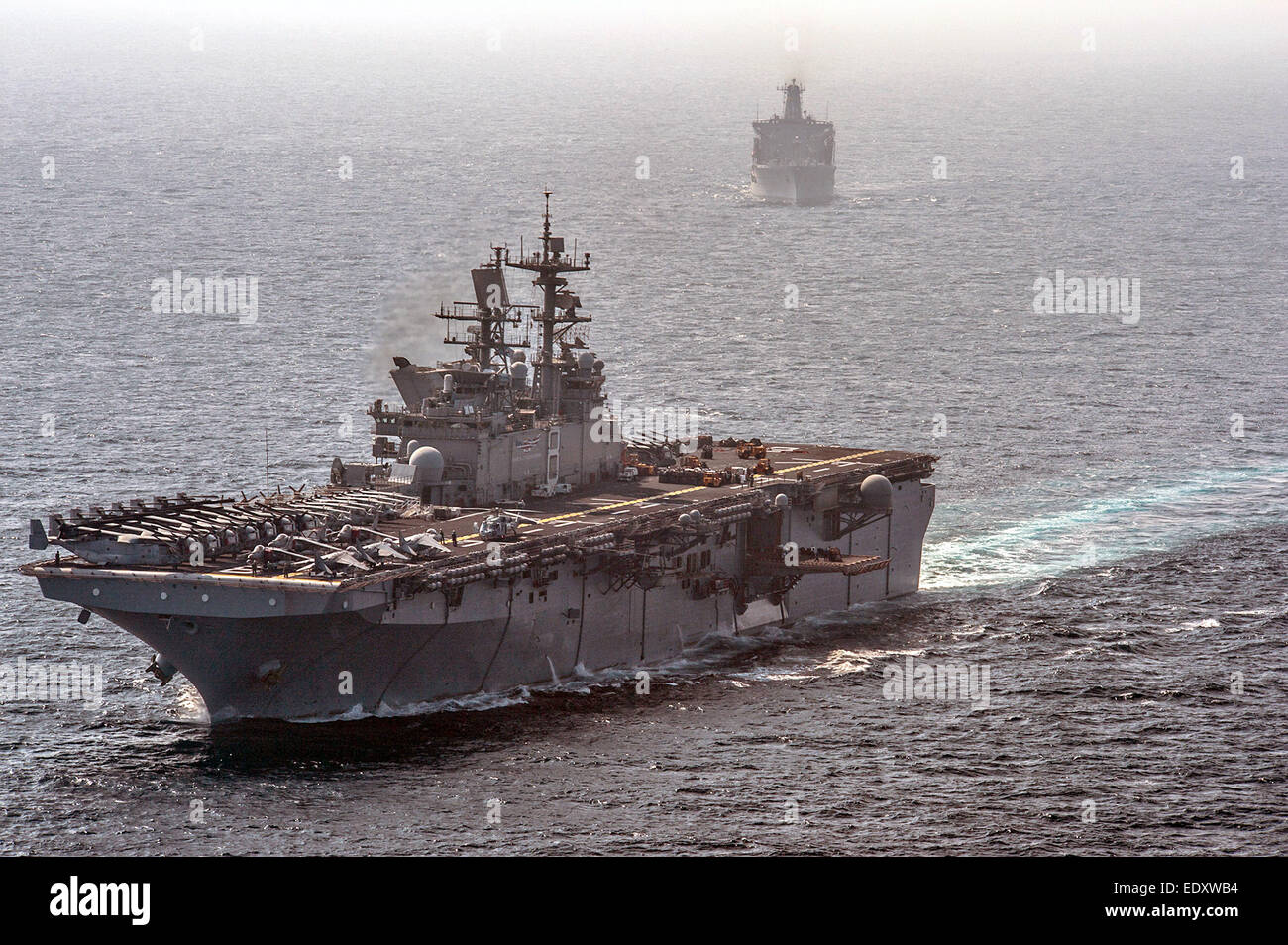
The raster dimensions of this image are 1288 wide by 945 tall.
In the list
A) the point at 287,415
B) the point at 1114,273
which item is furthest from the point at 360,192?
the point at 287,415

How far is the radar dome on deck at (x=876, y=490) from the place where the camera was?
59156 millimetres

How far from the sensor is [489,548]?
4706 cm

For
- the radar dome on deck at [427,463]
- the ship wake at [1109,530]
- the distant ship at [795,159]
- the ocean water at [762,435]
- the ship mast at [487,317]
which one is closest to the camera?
the ocean water at [762,435]

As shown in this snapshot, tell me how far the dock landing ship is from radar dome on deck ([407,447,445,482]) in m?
0.05

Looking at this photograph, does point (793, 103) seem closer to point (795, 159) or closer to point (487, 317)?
point (795, 159)

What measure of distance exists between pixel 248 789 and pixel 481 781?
4856mm

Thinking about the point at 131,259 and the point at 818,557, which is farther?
the point at 131,259

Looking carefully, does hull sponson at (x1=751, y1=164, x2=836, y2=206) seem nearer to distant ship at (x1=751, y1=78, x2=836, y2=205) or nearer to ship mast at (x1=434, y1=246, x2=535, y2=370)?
distant ship at (x1=751, y1=78, x2=836, y2=205)

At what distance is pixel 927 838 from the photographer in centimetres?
3938

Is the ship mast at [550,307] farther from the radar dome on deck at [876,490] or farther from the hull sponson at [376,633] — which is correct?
the radar dome on deck at [876,490]

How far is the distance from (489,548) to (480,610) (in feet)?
5.13

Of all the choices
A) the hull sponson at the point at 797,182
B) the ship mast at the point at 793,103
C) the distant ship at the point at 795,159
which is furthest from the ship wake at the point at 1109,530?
the ship mast at the point at 793,103
